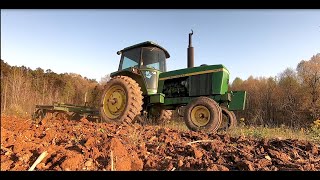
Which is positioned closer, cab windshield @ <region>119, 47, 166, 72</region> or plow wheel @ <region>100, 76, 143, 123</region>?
plow wheel @ <region>100, 76, 143, 123</region>

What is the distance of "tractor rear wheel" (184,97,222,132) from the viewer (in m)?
6.59

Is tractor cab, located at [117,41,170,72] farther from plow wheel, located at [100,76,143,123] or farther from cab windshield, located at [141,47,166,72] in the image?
plow wheel, located at [100,76,143,123]

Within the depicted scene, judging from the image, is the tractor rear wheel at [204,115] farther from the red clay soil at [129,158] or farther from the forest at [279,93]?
the forest at [279,93]

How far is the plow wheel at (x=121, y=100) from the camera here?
25.8 feet

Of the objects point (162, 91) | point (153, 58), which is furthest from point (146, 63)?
point (162, 91)

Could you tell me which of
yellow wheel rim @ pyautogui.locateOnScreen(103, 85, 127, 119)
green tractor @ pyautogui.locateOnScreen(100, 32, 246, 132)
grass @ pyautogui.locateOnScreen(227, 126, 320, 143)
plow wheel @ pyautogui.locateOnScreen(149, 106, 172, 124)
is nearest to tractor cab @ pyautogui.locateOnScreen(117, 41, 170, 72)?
green tractor @ pyautogui.locateOnScreen(100, 32, 246, 132)

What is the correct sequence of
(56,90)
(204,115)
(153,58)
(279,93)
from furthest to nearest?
1. (279,93)
2. (56,90)
3. (153,58)
4. (204,115)

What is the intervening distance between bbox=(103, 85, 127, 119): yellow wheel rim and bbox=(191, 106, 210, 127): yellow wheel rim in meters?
2.25

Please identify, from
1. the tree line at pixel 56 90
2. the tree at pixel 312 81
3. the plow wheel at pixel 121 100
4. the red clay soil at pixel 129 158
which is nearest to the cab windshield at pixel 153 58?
the plow wheel at pixel 121 100

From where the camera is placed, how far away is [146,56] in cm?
876

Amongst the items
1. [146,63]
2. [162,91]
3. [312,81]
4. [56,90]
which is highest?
[312,81]

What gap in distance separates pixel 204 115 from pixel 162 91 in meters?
2.13

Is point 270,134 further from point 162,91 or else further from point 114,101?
point 114,101
